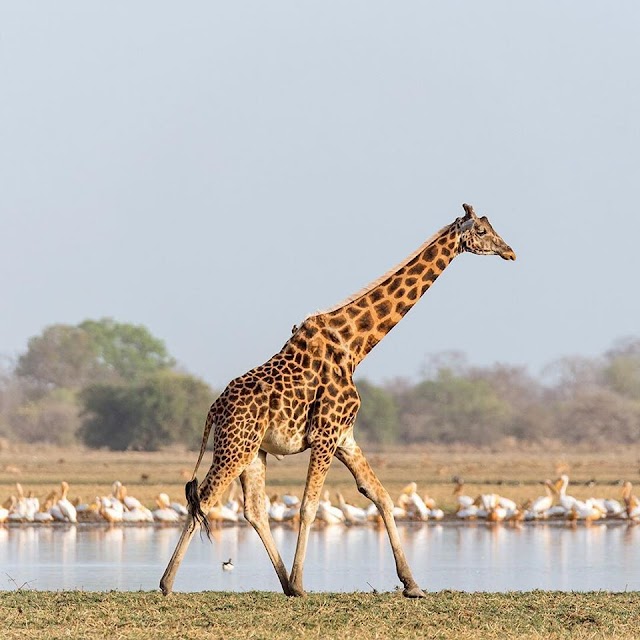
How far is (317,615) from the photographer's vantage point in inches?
381

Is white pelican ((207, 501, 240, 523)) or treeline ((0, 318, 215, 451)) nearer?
white pelican ((207, 501, 240, 523))

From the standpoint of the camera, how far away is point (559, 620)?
9.63 meters

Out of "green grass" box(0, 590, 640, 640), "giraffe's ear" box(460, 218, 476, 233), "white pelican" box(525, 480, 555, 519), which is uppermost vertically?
"giraffe's ear" box(460, 218, 476, 233)

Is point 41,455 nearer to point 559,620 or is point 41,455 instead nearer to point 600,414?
point 600,414

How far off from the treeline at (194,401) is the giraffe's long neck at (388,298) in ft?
141

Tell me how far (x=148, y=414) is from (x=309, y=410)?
45.0 m

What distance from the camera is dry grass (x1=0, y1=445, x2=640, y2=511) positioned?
88.9ft

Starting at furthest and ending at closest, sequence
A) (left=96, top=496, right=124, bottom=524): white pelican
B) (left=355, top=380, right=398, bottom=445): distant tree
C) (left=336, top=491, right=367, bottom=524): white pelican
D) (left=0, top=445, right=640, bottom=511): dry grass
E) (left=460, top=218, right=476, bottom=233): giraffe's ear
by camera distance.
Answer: (left=355, top=380, right=398, bottom=445): distant tree < (left=0, top=445, right=640, bottom=511): dry grass < (left=336, top=491, right=367, bottom=524): white pelican < (left=96, top=496, right=124, bottom=524): white pelican < (left=460, top=218, right=476, bottom=233): giraffe's ear

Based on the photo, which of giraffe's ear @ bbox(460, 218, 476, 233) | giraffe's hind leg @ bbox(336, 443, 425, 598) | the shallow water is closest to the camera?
giraffe's hind leg @ bbox(336, 443, 425, 598)

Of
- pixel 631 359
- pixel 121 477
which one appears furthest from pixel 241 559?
pixel 631 359

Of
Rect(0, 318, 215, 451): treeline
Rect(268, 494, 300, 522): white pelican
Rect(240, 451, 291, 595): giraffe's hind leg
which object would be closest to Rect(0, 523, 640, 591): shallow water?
Rect(268, 494, 300, 522): white pelican

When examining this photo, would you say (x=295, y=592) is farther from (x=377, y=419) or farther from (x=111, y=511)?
(x=377, y=419)

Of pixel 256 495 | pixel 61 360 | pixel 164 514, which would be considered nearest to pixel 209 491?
pixel 256 495

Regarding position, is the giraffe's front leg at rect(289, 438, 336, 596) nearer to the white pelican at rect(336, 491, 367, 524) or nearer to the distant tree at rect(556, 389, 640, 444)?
the white pelican at rect(336, 491, 367, 524)
